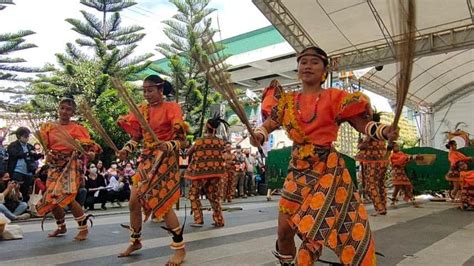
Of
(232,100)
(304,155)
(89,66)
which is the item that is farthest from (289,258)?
(89,66)

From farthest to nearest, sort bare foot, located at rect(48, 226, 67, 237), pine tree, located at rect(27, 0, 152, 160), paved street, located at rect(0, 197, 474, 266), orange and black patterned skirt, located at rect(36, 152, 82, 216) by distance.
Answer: pine tree, located at rect(27, 0, 152, 160) < bare foot, located at rect(48, 226, 67, 237) < orange and black patterned skirt, located at rect(36, 152, 82, 216) < paved street, located at rect(0, 197, 474, 266)

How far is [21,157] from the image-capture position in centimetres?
852

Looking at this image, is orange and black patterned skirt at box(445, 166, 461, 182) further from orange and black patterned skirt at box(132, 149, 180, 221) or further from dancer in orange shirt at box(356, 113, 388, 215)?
orange and black patterned skirt at box(132, 149, 180, 221)

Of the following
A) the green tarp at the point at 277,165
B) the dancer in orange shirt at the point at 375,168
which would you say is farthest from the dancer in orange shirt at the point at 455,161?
the green tarp at the point at 277,165

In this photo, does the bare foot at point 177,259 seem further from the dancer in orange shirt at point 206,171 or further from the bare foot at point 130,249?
the dancer in orange shirt at point 206,171

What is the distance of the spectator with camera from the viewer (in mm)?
8414

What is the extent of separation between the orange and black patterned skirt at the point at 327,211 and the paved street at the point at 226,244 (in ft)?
5.29

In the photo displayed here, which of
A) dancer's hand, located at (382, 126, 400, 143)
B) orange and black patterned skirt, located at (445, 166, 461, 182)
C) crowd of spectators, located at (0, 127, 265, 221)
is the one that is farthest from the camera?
orange and black patterned skirt, located at (445, 166, 461, 182)

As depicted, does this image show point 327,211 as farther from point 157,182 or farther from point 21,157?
point 21,157

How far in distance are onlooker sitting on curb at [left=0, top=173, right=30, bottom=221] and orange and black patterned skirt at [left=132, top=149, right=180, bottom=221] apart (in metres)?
4.64

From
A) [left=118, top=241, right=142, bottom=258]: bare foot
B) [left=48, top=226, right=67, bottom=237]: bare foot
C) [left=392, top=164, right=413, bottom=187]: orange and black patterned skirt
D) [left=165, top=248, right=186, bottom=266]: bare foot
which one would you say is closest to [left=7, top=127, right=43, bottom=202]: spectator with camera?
[left=48, top=226, right=67, bottom=237]: bare foot

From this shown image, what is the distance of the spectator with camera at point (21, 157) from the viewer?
8414 mm

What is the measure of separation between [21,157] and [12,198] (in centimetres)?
76

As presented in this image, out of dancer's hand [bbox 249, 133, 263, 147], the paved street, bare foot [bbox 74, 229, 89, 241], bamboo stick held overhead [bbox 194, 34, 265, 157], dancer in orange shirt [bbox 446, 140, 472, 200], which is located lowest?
the paved street
